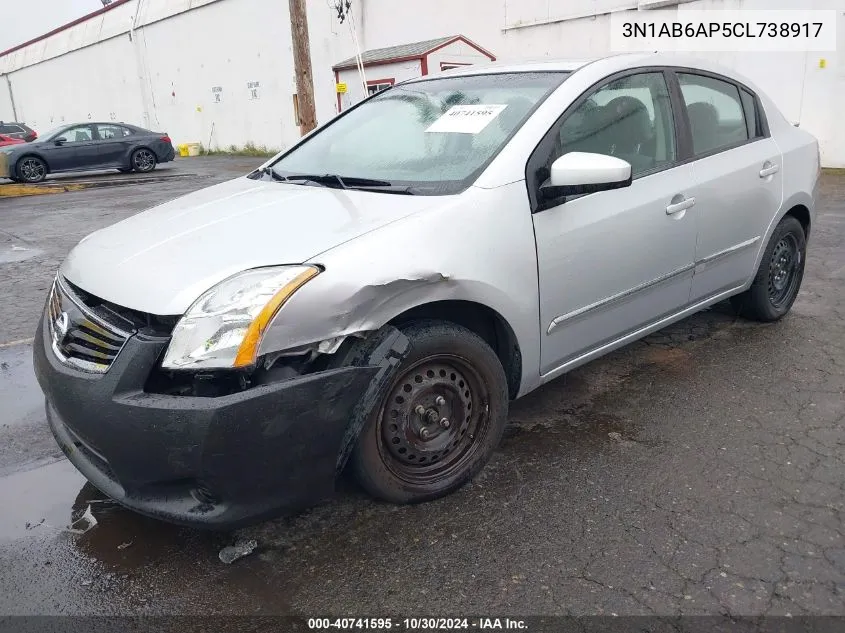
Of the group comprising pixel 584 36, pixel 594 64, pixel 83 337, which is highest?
pixel 584 36

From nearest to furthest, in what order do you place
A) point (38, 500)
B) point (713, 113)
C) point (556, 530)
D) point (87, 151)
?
point (556, 530) → point (38, 500) → point (713, 113) → point (87, 151)

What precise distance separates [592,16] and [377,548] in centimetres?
1354

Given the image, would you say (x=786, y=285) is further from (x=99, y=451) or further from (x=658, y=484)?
(x=99, y=451)

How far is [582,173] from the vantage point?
271cm

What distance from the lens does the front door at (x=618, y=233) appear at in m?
2.87

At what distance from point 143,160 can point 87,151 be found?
60.3 inches

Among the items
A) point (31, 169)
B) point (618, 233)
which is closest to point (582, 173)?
point (618, 233)

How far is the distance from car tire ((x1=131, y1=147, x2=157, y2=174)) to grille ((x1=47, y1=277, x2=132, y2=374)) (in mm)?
16939

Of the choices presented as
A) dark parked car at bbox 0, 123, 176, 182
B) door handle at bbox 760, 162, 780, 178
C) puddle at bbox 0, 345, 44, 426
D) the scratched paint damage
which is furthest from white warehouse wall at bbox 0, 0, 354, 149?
the scratched paint damage

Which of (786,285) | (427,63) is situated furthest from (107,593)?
(427,63)

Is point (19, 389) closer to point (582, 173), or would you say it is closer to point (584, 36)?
point (582, 173)

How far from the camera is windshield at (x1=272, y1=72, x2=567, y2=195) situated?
113 inches

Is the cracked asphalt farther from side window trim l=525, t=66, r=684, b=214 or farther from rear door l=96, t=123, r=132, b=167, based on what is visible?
rear door l=96, t=123, r=132, b=167

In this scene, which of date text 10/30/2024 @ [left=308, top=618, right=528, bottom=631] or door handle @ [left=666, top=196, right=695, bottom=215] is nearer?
date text 10/30/2024 @ [left=308, top=618, right=528, bottom=631]
